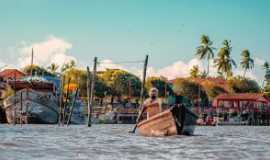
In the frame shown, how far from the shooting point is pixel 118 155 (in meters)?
14.3

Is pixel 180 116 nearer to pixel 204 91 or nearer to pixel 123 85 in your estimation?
pixel 123 85

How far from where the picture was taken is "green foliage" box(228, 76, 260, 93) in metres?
99.9

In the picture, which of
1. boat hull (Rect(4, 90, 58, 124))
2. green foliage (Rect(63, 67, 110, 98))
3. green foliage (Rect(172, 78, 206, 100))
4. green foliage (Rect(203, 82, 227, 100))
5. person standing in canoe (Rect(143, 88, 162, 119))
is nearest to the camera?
person standing in canoe (Rect(143, 88, 162, 119))

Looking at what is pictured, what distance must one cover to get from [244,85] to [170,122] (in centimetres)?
7722

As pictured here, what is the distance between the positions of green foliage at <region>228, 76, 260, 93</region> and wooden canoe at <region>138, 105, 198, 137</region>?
75.3 metres

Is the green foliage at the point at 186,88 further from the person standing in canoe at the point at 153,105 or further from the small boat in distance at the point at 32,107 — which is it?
the person standing in canoe at the point at 153,105

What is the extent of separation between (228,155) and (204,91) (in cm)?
8183

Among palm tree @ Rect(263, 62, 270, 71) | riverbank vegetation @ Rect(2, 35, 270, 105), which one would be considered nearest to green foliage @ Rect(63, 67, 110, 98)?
riverbank vegetation @ Rect(2, 35, 270, 105)

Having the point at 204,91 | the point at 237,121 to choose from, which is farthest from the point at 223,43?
the point at 237,121

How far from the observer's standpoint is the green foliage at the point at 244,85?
99938 millimetres

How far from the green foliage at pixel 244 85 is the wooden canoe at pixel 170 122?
2966 inches

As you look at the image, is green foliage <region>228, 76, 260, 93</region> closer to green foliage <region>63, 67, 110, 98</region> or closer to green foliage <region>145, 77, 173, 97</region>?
green foliage <region>145, 77, 173, 97</region>

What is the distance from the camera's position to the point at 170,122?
25094 millimetres

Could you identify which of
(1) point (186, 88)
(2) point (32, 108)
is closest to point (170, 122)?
(2) point (32, 108)
